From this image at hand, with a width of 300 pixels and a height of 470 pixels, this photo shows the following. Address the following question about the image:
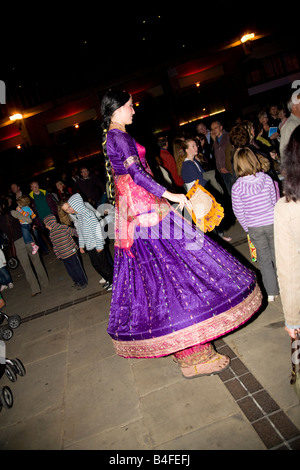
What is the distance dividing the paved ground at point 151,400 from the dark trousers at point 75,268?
1.73m

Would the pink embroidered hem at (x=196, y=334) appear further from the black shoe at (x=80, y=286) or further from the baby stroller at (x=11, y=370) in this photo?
the black shoe at (x=80, y=286)

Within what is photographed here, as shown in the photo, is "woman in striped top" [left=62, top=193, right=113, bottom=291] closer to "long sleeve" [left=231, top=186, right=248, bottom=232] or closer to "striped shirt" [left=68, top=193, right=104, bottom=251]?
"striped shirt" [left=68, top=193, right=104, bottom=251]

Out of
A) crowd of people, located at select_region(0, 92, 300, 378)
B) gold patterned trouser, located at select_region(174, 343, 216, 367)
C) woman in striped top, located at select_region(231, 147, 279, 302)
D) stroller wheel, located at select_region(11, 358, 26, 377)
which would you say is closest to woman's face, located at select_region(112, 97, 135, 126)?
crowd of people, located at select_region(0, 92, 300, 378)

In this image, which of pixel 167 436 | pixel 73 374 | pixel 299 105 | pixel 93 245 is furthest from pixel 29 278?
pixel 299 105

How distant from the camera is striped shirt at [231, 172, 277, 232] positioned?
3.10 m

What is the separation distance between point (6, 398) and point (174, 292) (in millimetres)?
2287

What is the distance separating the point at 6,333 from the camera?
4559 mm

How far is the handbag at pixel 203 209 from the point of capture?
7.80 ft

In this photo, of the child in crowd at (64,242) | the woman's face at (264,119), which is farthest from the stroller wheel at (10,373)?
the woman's face at (264,119)

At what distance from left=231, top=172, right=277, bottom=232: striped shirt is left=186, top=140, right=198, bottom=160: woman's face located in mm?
1911

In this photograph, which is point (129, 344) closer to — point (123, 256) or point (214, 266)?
point (123, 256)

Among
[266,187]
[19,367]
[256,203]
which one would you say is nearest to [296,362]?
[256,203]

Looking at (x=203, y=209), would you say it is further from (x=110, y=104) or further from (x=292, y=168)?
(x=110, y=104)

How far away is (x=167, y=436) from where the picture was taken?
217 cm
